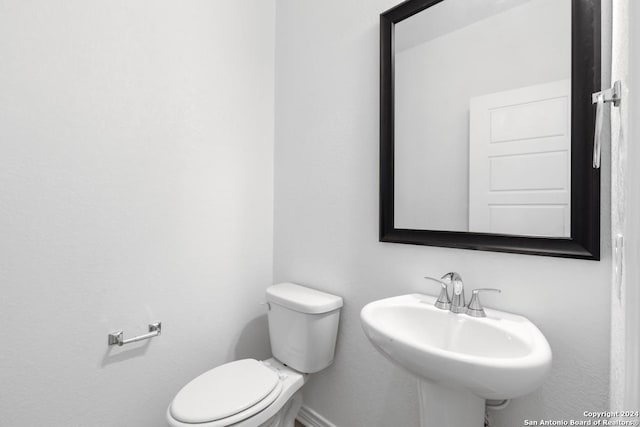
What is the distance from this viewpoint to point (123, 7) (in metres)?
1.18

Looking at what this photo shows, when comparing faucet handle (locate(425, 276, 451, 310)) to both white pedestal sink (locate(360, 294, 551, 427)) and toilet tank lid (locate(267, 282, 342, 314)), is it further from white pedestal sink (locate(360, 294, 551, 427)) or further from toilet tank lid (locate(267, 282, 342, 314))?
toilet tank lid (locate(267, 282, 342, 314))

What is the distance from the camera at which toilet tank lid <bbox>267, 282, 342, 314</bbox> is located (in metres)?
1.28

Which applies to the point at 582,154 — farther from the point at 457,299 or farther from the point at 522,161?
the point at 457,299

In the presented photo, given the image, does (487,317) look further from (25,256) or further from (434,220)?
(25,256)

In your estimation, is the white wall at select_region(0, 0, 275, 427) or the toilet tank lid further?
the toilet tank lid

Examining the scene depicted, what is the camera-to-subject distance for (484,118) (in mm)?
1019

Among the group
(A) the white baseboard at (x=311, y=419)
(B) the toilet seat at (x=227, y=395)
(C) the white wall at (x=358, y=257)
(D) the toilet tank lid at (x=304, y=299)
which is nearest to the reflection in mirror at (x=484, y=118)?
(C) the white wall at (x=358, y=257)

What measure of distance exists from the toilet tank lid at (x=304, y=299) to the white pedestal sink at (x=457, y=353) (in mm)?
346

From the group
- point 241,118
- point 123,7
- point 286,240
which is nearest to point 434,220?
point 286,240

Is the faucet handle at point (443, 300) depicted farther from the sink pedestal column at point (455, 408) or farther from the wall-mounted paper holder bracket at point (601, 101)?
the wall-mounted paper holder bracket at point (601, 101)

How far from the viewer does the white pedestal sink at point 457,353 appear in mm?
641

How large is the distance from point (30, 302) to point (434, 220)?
140 centimetres

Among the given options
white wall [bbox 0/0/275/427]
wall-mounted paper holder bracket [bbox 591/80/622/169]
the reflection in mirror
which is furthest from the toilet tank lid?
wall-mounted paper holder bracket [bbox 591/80/622/169]

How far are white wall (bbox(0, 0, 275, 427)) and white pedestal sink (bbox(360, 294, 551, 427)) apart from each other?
2.91ft
